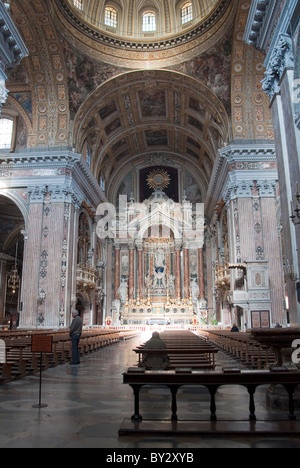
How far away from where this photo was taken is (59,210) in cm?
2097

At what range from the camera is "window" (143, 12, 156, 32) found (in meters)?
23.8

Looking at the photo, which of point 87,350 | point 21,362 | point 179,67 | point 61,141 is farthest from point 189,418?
point 179,67

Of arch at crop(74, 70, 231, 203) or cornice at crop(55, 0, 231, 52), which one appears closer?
cornice at crop(55, 0, 231, 52)

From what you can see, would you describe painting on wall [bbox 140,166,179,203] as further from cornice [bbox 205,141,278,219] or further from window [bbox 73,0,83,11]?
window [bbox 73,0,83,11]

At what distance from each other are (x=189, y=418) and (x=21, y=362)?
15.3 feet

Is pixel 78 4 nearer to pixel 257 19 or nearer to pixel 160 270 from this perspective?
pixel 257 19

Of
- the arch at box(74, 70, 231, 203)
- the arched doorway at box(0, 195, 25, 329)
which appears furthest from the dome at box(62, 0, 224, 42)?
the arched doorway at box(0, 195, 25, 329)

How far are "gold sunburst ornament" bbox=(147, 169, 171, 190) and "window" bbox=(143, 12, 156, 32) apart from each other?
11971mm

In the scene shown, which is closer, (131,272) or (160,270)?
(131,272)

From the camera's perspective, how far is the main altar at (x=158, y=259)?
2930 centimetres

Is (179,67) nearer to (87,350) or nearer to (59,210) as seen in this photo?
(59,210)

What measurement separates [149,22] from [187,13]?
2396 mm

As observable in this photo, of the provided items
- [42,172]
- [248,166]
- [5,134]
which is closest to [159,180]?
[248,166]

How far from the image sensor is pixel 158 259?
31.7 metres
